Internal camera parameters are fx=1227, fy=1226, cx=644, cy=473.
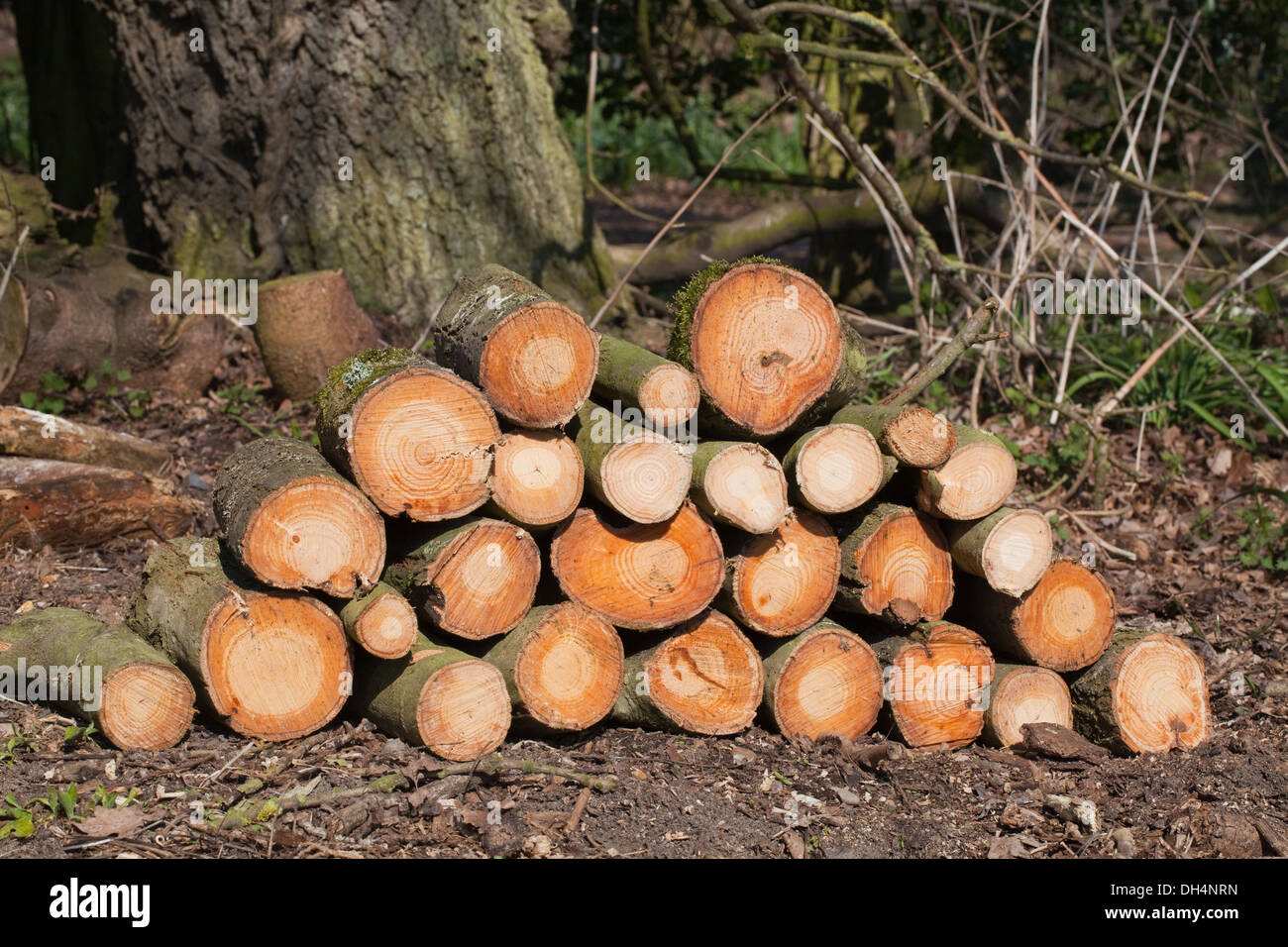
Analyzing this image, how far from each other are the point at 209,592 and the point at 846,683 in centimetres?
194

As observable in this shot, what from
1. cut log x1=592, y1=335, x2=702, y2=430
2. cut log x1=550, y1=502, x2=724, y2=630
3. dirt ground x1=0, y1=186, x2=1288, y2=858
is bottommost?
dirt ground x1=0, y1=186, x2=1288, y2=858

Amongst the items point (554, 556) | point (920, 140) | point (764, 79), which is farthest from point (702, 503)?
point (764, 79)

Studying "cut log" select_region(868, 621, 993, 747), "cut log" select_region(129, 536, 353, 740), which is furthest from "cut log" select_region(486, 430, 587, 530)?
"cut log" select_region(868, 621, 993, 747)

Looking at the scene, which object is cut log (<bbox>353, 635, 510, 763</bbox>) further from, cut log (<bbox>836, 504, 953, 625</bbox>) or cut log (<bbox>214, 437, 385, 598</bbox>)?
cut log (<bbox>836, 504, 953, 625</bbox>)

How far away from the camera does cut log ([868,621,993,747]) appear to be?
12.9ft

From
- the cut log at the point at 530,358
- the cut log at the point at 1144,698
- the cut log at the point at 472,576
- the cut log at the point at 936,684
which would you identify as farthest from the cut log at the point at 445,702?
the cut log at the point at 1144,698

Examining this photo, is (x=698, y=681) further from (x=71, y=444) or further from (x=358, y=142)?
(x=358, y=142)

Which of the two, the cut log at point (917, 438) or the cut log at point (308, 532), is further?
the cut log at point (917, 438)

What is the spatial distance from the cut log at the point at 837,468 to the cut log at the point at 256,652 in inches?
56.4

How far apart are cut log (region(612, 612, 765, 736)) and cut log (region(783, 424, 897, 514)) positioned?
493mm

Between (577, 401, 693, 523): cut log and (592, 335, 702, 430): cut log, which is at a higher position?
(592, 335, 702, 430): cut log

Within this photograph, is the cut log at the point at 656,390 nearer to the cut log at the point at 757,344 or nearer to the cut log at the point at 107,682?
the cut log at the point at 757,344

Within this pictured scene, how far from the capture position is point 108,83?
22.1 feet

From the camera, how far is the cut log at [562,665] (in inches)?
139
